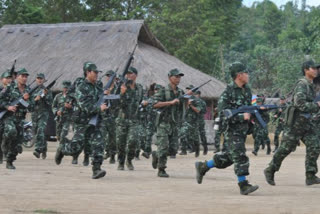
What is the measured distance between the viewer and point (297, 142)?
38.3 ft

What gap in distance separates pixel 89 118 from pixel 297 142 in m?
3.34

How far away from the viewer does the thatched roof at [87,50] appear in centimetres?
3597

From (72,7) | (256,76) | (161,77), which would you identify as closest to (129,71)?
(161,77)

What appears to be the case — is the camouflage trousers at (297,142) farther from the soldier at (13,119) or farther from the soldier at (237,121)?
the soldier at (13,119)

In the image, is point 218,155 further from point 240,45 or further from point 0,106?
point 240,45

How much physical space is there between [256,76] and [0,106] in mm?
57910

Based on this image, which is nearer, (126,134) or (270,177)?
(270,177)

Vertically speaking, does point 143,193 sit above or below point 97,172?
below

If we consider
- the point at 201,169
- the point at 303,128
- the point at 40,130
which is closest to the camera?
the point at 201,169

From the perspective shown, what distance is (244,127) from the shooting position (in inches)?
415

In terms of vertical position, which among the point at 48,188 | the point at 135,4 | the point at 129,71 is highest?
the point at 135,4

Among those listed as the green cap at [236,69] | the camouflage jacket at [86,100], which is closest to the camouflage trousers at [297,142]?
the green cap at [236,69]

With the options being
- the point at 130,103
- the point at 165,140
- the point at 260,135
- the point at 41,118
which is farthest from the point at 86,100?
the point at 260,135

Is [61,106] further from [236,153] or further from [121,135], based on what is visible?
[236,153]
